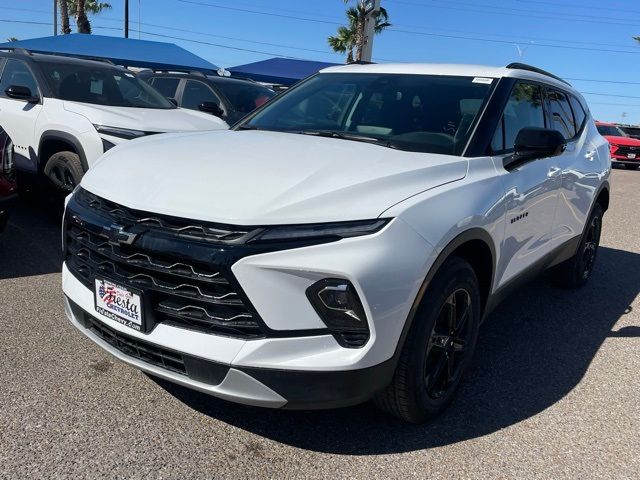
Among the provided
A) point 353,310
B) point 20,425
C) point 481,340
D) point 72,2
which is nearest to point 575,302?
point 481,340

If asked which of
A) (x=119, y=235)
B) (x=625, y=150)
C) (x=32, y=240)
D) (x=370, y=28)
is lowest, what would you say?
(x=625, y=150)

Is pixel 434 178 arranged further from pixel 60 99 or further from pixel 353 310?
pixel 60 99

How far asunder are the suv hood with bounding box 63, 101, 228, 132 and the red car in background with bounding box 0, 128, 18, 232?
0.89 meters

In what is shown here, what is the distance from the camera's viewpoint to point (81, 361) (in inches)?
130

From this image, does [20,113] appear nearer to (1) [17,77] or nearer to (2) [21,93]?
(2) [21,93]

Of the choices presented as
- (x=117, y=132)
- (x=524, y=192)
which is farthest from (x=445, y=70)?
(x=117, y=132)

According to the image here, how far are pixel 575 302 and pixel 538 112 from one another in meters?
1.89

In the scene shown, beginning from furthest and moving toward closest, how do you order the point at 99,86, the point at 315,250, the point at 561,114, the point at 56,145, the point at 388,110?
the point at 99,86, the point at 56,145, the point at 561,114, the point at 388,110, the point at 315,250

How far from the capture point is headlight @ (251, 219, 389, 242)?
7.39 feet

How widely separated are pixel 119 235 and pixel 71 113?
3.93 m

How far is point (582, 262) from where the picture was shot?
5.41 meters

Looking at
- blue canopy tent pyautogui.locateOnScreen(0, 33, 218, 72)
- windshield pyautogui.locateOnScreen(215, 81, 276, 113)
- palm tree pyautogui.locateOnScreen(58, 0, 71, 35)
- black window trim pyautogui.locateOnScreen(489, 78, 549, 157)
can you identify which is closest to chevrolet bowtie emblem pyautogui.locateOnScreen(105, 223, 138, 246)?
black window trim pyautogui.locateOnScreen(489, 78, 549, 157)

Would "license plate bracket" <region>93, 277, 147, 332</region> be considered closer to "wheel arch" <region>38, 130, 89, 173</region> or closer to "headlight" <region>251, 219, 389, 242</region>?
"headlight" <region>251, 219, 389, 242</region>

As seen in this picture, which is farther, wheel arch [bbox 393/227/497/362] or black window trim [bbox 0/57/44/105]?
black window trim [bbox 0/57/44/105]
